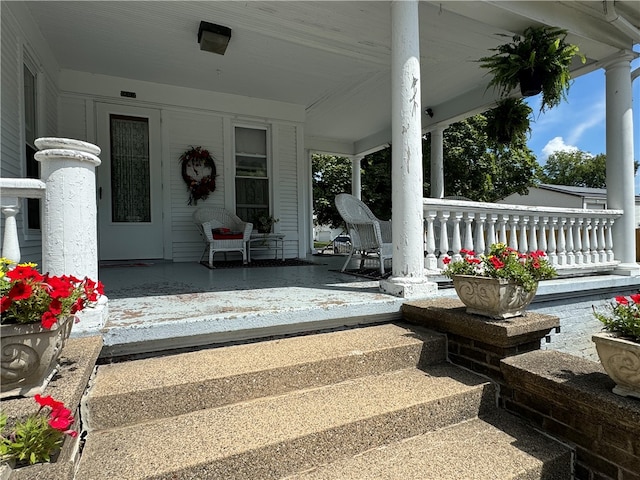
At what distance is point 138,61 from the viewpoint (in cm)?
446

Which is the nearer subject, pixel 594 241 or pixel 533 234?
pixel 533 234

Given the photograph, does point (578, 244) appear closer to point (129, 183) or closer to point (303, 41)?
point (303, 41)

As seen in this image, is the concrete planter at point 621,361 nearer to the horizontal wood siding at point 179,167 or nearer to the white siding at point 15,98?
the white siding at point 15,98

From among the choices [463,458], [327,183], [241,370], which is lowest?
[463,458]

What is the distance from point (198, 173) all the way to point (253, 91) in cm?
151

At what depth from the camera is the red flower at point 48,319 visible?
111 cm

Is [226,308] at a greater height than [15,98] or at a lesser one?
lesser

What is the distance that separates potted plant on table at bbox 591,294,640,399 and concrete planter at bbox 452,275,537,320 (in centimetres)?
48

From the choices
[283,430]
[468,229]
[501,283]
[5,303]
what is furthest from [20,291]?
[468,229]

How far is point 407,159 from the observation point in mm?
2617

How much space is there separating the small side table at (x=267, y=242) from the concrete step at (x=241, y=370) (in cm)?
343

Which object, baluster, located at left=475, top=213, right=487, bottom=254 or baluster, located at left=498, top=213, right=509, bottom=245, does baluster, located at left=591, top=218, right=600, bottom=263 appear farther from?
baluster, located at left=475, top=213, right=487, bottom=254

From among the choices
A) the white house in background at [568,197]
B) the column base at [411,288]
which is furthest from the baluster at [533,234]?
the white house in background at [568,197]

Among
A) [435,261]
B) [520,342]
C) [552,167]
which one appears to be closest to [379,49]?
[435,261]
